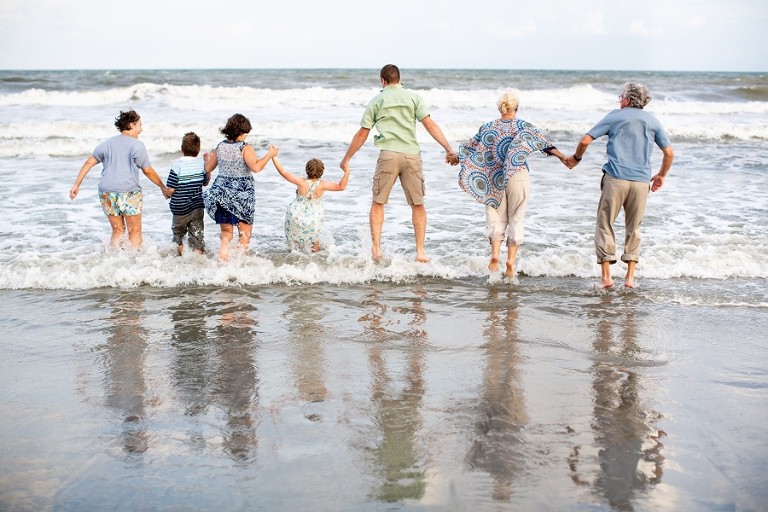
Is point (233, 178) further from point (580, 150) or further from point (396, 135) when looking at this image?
point (580, 150)

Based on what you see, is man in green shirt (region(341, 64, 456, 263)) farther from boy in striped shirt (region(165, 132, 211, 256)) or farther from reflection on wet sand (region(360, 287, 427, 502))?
boy in striped shirt (region(165, 132, 211, 256))

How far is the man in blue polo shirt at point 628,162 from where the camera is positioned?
21.5ft

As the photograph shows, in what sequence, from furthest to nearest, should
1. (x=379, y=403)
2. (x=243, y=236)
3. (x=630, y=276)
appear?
(x=243, y=236) < (x=630, y=276) < (x=379, y=403)

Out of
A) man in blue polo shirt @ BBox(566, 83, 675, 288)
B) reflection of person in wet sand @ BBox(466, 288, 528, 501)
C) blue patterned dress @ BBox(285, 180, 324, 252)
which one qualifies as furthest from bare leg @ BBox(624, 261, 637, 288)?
blue patterned dress @ BBox(285, 180, 324, 252)

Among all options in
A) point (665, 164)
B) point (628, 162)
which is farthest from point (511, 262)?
point (665, 164)

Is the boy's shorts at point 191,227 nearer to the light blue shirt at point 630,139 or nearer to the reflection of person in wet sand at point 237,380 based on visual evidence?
the reflection of person in wet sand at point 237,380

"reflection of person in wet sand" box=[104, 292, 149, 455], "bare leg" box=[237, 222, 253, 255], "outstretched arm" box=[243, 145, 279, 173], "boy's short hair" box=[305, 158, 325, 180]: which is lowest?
"reflection of person in wet sand" box=[104, 292, 149, 455]

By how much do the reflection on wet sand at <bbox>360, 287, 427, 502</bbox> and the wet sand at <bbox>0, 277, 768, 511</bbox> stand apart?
A: 0.05 feet

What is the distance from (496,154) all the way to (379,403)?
3835 millimetres

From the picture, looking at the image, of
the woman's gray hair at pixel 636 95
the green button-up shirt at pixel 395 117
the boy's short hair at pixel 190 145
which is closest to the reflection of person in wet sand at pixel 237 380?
the boy's short hair at pixel 190 145

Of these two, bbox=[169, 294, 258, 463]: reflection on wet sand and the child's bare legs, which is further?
the child's bare legs

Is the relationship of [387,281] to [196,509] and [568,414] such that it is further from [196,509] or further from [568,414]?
[196,509]

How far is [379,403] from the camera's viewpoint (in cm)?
416

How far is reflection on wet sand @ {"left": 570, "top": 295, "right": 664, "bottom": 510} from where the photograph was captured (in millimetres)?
3284
